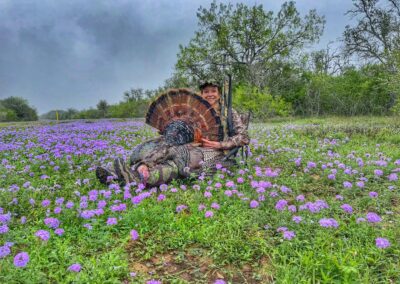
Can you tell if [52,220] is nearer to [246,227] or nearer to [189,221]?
[189,221]

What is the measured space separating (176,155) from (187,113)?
2.74 feet

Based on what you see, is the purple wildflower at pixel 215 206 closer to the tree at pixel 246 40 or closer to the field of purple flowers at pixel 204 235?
the field of purple flowers at pixel 204 235

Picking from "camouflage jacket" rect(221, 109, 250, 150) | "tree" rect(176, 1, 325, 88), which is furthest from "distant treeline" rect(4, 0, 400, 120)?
"camouflage jacket" rect(221, 109, 250, 150)

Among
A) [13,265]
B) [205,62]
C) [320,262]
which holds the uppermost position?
[205,62]

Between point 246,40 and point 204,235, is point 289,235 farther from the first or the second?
point 246,40

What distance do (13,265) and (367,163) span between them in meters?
5.43

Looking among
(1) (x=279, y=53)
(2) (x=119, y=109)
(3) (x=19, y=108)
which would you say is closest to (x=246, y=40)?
(1) (x=279, y=53)

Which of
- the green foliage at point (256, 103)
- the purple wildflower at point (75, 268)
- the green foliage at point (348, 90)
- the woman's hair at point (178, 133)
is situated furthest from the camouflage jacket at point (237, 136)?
the green foliage at point (348, 90)

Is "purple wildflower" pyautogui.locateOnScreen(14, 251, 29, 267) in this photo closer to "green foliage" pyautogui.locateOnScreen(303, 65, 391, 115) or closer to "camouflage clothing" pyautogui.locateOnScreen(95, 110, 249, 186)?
"camouflage clothing" pyautogui.locateOnScreen(95, 110, 249, 186)

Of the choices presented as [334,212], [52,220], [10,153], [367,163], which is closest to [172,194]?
[52,220]

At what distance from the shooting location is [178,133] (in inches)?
223

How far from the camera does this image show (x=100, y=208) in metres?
3.87

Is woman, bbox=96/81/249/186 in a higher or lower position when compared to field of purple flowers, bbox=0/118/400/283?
higher

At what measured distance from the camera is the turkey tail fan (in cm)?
572
